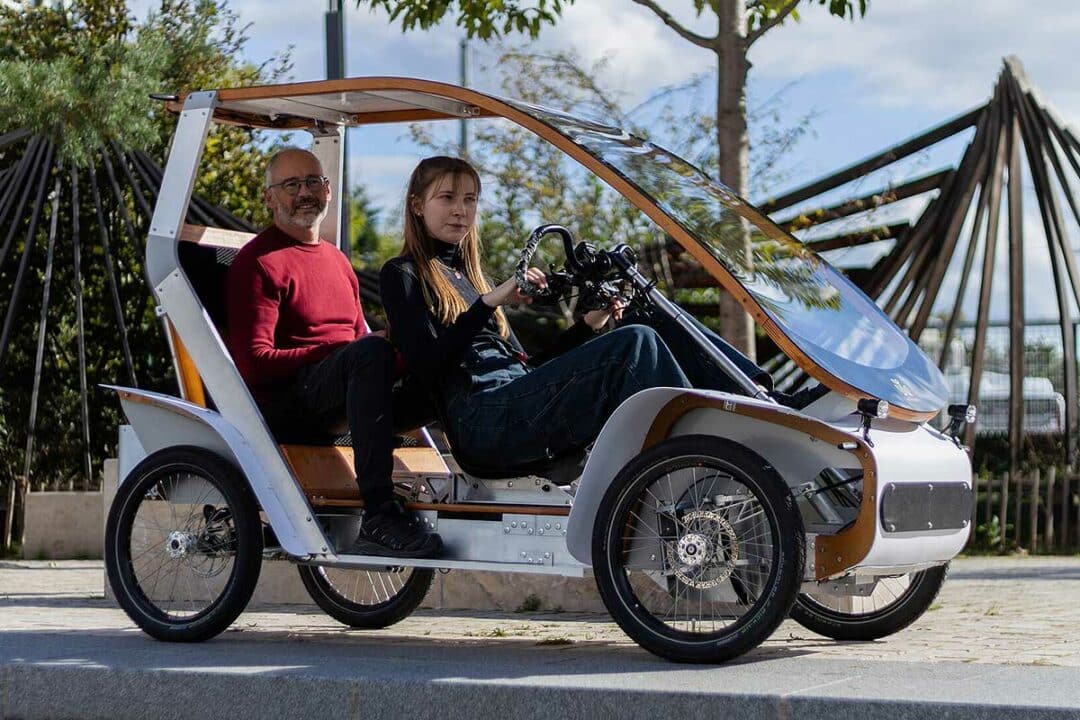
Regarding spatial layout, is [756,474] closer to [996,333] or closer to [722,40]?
[722,40]

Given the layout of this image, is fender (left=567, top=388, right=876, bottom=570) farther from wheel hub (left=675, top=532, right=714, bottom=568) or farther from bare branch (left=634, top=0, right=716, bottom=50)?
bare branch (left=634, top=0, right=716, bottom=50)

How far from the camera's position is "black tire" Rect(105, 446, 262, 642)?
233 inches

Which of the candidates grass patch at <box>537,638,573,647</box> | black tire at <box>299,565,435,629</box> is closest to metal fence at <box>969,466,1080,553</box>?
black tire at <box>299,565,435,629</box>

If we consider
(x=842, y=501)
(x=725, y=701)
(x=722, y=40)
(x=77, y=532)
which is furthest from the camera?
(x=77, y=532)

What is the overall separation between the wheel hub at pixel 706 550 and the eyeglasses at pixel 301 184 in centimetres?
231

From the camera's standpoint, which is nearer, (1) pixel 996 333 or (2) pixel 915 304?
(2) pixel 915 304

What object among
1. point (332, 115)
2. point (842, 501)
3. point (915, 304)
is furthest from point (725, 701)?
point (915, 304)

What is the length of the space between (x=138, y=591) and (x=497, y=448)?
1.58 meters

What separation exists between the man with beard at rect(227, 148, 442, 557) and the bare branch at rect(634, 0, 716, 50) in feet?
10.8

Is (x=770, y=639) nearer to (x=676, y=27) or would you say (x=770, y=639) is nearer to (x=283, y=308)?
(x=283, y=308)

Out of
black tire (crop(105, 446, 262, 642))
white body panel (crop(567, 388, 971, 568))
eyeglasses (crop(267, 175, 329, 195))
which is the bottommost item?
black tire (crop(105, 446, 262, 642))

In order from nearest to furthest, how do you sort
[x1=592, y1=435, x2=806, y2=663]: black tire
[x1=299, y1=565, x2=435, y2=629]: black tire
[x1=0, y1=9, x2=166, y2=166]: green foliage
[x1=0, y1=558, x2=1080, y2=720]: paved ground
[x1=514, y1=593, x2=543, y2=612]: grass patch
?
[x1=0, y1=558, x2=1080, y2=720]: paved ground
[x1=592, y1=435, x2=806, y2=663]: black tire
[x1=299, y1=565, x2=435, y2=629]: black tire
[x1=514, y1=593, x2=543, y2=612]: grass patch
[x1=0, y1=9, x2=166, y2=166]: green foliage

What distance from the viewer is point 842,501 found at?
530 cm

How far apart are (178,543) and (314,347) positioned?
88cm
